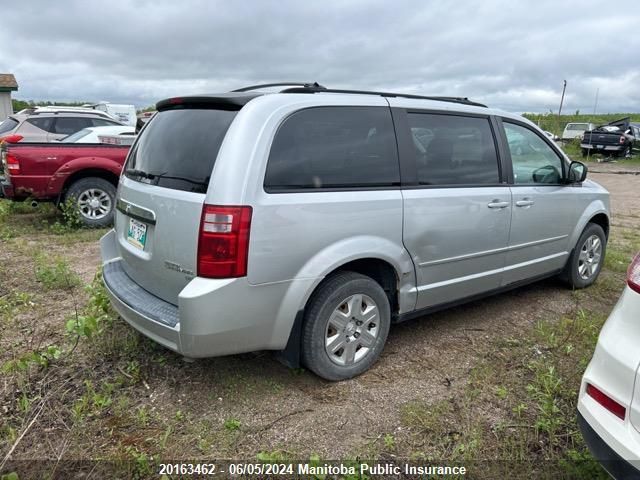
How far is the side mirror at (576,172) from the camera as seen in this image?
4.41 metres

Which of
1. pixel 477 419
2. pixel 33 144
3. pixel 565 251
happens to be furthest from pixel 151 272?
pixel 33 144

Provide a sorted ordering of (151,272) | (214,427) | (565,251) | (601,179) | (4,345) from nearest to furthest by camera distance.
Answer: (214,427) → (151,272) → (4,345) → (565,251) → (601,179)

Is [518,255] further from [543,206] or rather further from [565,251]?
[565,251]

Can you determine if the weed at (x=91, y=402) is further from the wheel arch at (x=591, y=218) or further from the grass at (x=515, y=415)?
the wheel arch at (x=591, y=218)

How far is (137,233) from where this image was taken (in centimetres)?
307

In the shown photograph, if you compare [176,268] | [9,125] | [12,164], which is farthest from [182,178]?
[9,125]

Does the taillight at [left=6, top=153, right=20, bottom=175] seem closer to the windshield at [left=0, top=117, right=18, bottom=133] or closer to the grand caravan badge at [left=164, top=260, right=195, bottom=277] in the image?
the grand caravan badge at [left=164, top=260, right=195, bottom=277]

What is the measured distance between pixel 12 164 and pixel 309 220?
5.85 metres

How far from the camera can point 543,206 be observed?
4172 mm

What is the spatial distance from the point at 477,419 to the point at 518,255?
173 cm

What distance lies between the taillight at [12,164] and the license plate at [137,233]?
469 centimetres

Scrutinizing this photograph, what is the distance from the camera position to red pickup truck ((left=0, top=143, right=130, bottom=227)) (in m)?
6.84

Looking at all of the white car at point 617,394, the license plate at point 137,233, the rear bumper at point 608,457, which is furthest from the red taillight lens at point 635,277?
the license plate at point 137,233

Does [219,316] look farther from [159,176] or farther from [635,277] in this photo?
[635,277]
